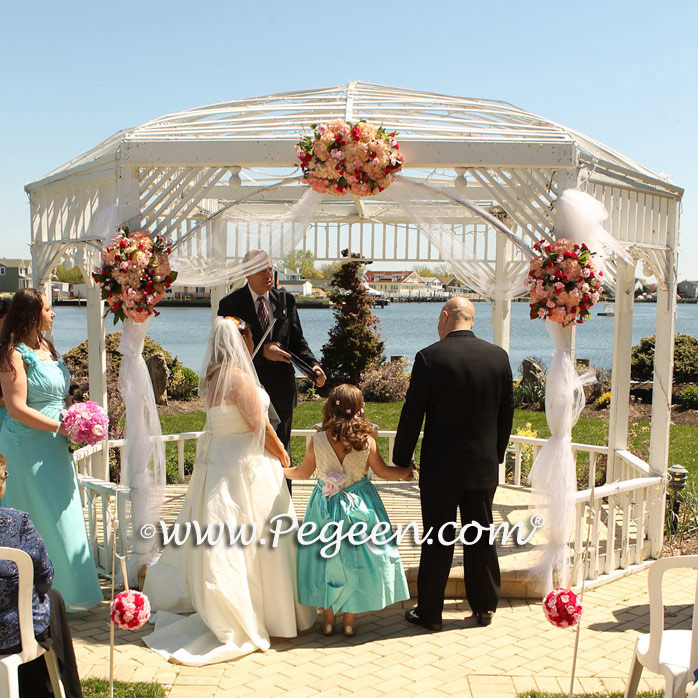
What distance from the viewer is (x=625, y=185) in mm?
5504

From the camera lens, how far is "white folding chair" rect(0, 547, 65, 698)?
9.62 feet

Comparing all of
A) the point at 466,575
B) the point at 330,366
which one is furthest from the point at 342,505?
the point at 330,366

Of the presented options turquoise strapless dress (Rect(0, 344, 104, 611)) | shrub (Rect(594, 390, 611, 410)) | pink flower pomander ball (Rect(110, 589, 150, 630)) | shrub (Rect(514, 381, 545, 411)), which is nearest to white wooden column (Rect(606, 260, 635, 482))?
turquoise strapless dress (Rect(0, 344, 104, 611))

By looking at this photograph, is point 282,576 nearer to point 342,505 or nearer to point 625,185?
point 342,505

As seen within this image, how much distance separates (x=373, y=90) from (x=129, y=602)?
4517mm

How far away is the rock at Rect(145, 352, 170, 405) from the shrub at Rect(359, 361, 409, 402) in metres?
4.07

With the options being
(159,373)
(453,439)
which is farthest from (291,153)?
(159,373)

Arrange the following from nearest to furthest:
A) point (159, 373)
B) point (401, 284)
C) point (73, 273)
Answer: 1. point (73, 273)
2. point (159, 373)
3. point (401, 284)

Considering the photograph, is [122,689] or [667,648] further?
[122,689]

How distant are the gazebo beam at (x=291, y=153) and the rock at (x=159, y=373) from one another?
34.8 ft

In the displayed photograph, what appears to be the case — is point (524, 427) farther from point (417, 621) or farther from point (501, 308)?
point (417, 621)

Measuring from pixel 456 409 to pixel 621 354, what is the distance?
108 inches

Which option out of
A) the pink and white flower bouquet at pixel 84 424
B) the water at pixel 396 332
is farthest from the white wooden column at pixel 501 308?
the water at pixel 396 332

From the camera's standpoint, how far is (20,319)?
15.0 ft
